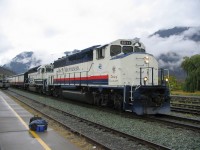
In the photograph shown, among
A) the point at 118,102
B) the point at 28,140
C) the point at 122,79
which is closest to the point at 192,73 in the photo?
the point at 118,102

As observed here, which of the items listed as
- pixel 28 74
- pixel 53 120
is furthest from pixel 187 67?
pixel 53 120

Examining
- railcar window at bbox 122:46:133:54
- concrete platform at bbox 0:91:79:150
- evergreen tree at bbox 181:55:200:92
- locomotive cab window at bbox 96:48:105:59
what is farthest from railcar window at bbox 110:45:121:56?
evergreen tree at bbox 181:55:200:92

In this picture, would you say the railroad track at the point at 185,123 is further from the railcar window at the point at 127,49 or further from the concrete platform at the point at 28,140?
the concrete platform at the point at 28,140

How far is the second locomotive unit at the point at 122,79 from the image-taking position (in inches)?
576

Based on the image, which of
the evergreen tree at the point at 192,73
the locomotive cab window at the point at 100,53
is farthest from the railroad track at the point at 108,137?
the evergreen tree at the point at 192,73

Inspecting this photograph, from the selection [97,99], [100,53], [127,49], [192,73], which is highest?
[127,49]

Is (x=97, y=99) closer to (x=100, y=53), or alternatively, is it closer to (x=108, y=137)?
(x=100, y=53)

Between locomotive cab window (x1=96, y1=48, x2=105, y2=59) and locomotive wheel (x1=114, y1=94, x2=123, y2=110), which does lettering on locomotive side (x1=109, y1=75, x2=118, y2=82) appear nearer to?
locomotive wheel (x1=114, y1=94, x2=123, y2=110)

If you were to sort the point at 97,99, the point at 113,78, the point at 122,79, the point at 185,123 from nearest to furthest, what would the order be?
the point at 185,123 < the point at 122,79 < the point at 113,78 < the point at 97,99

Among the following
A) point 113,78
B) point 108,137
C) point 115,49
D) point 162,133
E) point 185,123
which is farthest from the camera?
point 115,49

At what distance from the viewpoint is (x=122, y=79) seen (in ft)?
50.6

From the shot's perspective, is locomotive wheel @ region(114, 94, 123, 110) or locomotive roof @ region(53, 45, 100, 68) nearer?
locomotive wheel @ region(114, 94, 123, 110)

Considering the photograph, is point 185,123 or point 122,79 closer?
point 185,123

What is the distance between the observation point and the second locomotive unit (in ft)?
48.0
